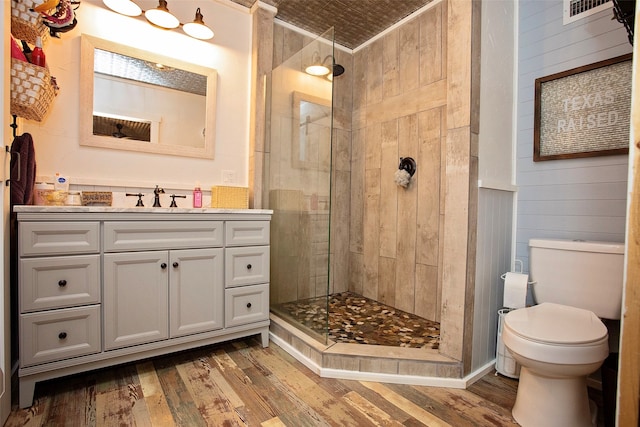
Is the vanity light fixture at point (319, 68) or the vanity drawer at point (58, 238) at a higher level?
the vanity light fixture at point (319, 68)

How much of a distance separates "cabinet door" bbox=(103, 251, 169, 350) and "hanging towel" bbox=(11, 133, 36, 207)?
0.49 meters

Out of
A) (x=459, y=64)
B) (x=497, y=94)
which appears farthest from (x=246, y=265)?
(x=497, y=94)

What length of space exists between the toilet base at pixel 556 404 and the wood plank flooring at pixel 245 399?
0.13 meters

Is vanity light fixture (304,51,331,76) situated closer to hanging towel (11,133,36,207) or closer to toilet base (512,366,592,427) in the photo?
hanging towel (11,133,36,207)

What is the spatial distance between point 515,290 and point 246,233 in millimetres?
1674

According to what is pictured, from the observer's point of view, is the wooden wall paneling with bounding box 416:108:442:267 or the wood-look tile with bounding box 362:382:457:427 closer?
the wood-look tile with bounding box 362:382:457:427

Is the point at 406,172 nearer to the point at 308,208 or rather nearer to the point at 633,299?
the point at 308,208

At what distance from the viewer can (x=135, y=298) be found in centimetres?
174

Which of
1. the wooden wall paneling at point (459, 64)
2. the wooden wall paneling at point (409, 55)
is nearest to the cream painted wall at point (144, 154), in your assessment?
the wooden wall paneling at point (409, 55)

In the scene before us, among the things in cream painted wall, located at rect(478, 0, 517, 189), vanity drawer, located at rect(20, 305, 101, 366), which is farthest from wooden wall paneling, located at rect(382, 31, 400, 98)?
vanity drawer, located at rect(20, 305, 101, 366)

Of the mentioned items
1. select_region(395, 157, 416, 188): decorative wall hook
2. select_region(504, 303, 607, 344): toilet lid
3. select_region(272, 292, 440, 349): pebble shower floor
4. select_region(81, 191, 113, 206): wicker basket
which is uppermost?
select_region(395, 157, 416, 188): decorative wall hook

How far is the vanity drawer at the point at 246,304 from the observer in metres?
2.04

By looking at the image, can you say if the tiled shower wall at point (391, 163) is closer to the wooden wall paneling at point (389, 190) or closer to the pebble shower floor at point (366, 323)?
the wooden wall paneling at point (389, 190)

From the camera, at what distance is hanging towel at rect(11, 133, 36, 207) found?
1.54 m
